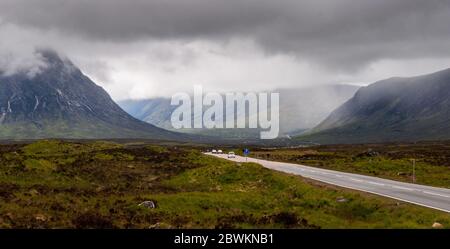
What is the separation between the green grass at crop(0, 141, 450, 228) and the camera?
2548cm

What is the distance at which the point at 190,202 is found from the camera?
106 feet

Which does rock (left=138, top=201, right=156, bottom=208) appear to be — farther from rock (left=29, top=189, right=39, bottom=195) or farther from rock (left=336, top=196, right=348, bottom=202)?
rock (left=336, top=196, right=348, bottom=202)

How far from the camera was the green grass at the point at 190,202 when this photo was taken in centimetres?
2548

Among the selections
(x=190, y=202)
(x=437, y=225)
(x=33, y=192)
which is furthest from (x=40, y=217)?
(x=437, y=225)

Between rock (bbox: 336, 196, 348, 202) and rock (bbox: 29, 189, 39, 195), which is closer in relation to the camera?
rock (bbox: 336, 196, 348, 202)

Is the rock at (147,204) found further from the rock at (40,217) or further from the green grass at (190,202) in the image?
the rock at (40,217)

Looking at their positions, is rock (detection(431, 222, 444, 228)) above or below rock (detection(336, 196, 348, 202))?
above

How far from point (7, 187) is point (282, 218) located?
21.6 metres

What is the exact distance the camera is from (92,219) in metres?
25.5

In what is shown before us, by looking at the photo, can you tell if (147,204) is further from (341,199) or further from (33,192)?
(341,199)

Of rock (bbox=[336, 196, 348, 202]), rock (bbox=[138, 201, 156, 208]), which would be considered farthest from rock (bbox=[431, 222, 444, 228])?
rock (bbox=[138, 201, 156, 208])

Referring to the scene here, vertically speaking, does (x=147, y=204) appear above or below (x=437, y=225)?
below
